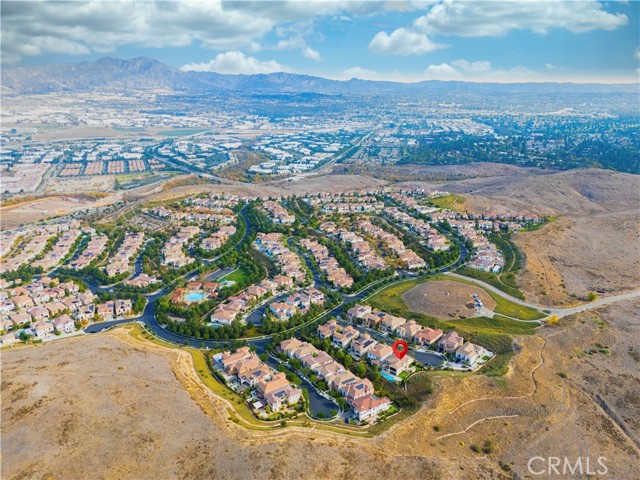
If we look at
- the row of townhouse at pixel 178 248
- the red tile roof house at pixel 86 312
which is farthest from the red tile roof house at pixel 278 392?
the row of townhouse at pixel 178 248

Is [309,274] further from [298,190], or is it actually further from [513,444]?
[298,190]

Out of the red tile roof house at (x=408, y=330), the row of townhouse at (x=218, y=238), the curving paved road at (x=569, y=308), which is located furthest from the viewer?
the row of townhouse at (x=218, y=238)

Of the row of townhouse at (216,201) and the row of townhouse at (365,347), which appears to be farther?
the row of townhouse at (216,201)

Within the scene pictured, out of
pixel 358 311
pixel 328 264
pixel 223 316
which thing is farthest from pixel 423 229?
pixel 223 316

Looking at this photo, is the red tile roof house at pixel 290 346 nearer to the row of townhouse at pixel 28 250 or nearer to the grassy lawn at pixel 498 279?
the grassy lawn at pixel 498 279

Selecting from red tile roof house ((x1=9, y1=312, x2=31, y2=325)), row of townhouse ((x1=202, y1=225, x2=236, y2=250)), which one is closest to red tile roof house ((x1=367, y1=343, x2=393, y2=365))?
row of townhouse ((x1=202, y1=225, x2=236, y2=250))

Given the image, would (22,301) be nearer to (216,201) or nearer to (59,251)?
(59,251)

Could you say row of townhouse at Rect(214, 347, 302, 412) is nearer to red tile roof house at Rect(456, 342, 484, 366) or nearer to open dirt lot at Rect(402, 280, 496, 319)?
red tile roof house at Rect(456, 342, 484, 366)

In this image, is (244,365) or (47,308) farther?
(47,308)
